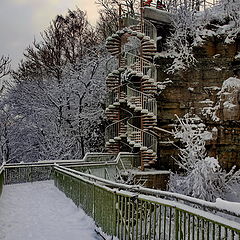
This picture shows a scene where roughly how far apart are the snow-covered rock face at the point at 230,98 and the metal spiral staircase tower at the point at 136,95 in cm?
451

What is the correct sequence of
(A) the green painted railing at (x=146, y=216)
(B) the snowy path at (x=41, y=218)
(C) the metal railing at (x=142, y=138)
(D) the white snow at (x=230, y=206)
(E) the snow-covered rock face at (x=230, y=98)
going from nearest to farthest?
(D) the white snow at (x=230, y=206)
(A) the green painted railing at (x=146, y=216)
(B) the snowy path at (x=41, y=218)
(C) the metal railing at (x=142, y=138)
(E) the snow-covered rock face at (x=230, y=98)

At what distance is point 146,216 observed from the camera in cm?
475

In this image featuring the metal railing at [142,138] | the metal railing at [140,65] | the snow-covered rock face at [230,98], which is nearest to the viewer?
the metal railing at [142,138]

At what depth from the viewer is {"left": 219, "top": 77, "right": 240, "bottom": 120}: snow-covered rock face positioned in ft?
60.7

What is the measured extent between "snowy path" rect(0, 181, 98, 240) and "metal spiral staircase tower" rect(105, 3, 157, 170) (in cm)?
797

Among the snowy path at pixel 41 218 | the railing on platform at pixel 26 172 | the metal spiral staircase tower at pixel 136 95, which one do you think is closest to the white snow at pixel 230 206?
the snowy path at pixel 41 218

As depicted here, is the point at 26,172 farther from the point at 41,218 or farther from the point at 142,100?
the point at 142,100

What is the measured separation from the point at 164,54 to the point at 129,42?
3.32 metres

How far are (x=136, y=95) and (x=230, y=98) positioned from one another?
5.93 meters

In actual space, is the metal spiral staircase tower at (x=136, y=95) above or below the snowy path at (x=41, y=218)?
above

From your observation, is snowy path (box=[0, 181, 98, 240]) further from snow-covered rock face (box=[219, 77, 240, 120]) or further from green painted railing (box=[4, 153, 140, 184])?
snow-covered rock face (box=[219, 77, 240, 120])

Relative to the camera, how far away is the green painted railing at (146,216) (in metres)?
3.63

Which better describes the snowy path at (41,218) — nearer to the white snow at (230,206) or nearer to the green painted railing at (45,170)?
the green painted railing at (45,170)

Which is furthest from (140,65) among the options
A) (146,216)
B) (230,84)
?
(146,216)
